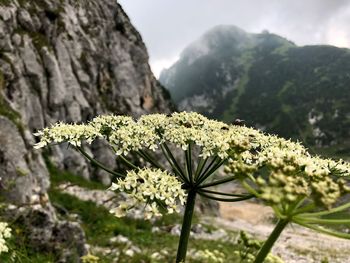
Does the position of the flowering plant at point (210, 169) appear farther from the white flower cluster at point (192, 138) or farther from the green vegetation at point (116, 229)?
the green vegetation at point (116, 229)

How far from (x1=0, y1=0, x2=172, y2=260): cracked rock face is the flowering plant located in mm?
6355

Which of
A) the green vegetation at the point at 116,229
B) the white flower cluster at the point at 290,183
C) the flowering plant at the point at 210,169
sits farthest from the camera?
the green vegetation at the point at 116,229

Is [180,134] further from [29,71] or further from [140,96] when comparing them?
[140,96]

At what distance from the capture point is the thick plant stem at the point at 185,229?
6325mm

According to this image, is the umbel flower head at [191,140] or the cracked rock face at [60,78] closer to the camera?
the umbel flower head at [191,140]

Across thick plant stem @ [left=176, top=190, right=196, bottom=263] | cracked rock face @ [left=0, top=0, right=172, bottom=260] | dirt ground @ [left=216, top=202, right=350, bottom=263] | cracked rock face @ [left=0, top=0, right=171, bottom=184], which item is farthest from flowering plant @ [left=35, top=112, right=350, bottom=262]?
cracked rock face @ [left=0, top=0, right=171, bottom=184]

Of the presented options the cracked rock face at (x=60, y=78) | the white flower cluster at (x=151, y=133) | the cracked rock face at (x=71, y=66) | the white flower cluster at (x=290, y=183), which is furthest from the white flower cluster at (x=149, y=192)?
the cracked rock face at (x=71, y=66)

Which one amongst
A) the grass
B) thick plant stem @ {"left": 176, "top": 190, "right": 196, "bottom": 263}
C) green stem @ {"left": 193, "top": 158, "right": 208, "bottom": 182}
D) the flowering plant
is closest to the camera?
the flowering plant

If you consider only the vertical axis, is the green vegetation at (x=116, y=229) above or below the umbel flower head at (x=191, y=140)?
above

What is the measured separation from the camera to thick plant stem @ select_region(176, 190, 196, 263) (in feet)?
20.8

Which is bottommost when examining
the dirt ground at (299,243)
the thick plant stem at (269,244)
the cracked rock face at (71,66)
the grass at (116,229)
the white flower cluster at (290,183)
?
the thick plant stem at (269,244)

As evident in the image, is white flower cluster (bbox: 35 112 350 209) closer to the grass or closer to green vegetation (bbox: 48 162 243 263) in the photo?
the grass

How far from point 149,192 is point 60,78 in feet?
130

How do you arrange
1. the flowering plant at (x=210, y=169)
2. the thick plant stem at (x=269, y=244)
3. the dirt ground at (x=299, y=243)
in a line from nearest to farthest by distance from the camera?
the flowering plant at (x=210, y=169) → the thick plant stem at (x=269, y=244) → the dirt ground at (x=299, y=243)
